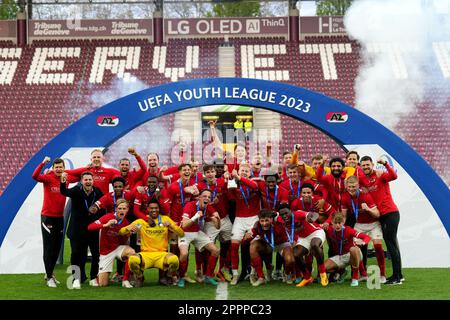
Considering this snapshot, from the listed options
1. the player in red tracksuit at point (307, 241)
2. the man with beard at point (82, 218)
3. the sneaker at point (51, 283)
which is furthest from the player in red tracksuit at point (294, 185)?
the sneaker at point (51, 283)

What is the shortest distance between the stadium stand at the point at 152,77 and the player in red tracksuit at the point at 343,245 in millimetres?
15277

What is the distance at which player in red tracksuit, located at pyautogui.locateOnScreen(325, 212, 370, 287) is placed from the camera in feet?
28.3

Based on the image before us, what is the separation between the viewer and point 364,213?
356 inches

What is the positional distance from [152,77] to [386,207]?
18.5 metres

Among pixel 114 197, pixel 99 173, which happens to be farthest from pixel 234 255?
pixel 99 173

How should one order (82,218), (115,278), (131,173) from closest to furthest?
1. (82,218)
2. (115,278)
3. (131,173)

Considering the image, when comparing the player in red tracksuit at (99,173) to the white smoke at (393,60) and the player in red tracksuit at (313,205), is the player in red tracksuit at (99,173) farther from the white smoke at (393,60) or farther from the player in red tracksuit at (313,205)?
the white smoke at (393,60)

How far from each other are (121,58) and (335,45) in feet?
24.3

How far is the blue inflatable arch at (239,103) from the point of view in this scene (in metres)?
9.61

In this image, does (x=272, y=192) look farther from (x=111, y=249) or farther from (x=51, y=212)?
(x=51, y=212)

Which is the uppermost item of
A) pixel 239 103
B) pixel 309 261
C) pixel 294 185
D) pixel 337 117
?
pixel 239 103

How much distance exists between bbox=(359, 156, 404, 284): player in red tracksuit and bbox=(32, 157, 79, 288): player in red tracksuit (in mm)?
3432

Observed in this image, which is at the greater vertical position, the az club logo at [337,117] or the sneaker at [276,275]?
the az club logo at [337,117]

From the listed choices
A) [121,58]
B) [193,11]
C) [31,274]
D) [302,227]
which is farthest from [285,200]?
[193,11]
